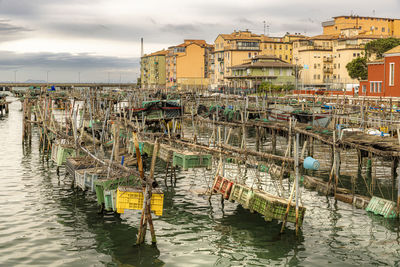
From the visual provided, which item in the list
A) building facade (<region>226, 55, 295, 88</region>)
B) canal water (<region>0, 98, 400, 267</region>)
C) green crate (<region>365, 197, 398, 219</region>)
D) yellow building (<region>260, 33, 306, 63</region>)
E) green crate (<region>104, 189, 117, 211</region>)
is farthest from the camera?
yellow building (<region>260, 33, 306, 63</region>)

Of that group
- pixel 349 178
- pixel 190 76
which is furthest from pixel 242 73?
pixel 349 178

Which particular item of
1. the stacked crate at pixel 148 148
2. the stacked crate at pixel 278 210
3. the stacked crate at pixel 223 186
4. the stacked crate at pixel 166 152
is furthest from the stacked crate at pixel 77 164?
the stacked crate at pixel 278 210

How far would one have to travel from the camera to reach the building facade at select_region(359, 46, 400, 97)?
5838 cm

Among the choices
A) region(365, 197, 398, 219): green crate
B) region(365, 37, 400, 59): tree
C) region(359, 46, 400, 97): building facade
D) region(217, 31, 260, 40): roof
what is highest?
region(217, 31, 260, 40): roof

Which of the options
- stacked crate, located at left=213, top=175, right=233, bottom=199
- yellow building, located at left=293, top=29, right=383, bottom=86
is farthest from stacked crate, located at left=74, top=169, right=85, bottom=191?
yellow building, located at left=293, top=29, right=383, bottom=86

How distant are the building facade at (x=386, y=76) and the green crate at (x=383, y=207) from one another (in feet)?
125

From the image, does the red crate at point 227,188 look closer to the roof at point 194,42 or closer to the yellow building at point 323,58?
the yellow building at point 323,58

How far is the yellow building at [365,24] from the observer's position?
134 m

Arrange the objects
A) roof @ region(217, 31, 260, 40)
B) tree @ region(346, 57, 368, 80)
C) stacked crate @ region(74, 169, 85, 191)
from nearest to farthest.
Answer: stacked crate @ region(74, 169, 85, 191) → tree @ region(346, 57, 368, 80) → roof @ region(217, 31, 260, 40)

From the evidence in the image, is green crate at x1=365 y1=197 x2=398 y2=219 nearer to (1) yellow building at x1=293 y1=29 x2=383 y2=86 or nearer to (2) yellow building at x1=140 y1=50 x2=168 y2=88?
(1) yellow building at x1=293 y1=29 x2=383 y2=86

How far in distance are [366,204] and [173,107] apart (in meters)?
26.8

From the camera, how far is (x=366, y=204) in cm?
2503

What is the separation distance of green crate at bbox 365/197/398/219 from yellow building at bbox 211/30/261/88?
10445 centimetres

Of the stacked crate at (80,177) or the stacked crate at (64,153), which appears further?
the stacked crate at (64,153)
